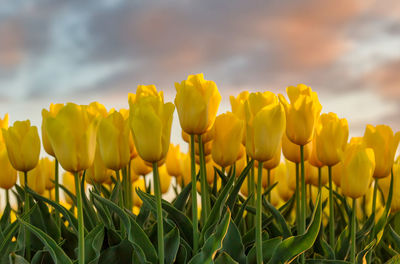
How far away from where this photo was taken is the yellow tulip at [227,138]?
7.98 feet

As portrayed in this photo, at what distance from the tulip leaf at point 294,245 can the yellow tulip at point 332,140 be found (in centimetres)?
50

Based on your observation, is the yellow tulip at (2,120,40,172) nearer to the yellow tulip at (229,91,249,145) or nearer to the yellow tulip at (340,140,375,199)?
the yellow tulip at (229,91,249,145)

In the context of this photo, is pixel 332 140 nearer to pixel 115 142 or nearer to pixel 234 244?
pixel 234 244

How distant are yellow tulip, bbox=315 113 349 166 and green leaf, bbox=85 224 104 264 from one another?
1.15 meters

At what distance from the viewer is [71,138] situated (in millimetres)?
1876

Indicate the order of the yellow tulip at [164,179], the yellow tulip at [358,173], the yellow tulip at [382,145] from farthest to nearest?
the yellow tulip at [164,179] → the yellow tulip at [382,145] → the yellow tulip at [358,173]

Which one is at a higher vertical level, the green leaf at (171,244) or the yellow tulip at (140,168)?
the yellow tulip at (140,168)

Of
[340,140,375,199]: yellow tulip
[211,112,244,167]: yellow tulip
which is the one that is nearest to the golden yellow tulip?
[211,112,244,167]: yellow tulip

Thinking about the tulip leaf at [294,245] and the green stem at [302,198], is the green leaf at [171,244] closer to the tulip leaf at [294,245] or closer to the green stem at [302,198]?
the tulip leaf at [294,245]

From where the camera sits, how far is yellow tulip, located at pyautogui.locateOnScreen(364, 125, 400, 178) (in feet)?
9.30

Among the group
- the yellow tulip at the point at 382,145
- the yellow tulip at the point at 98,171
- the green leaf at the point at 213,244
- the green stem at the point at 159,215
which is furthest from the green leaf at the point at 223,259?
the yellow tulip at the point at 382,145

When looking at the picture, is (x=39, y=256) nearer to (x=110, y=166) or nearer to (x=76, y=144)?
(x=110, y=166)

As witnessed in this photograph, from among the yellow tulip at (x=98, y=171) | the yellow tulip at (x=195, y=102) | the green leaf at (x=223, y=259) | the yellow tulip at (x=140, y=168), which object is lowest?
the green leaf at (x=223, y=259)

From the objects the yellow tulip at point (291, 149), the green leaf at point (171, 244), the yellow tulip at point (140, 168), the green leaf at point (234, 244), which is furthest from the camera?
the yellow tulip at point (140, 168)
